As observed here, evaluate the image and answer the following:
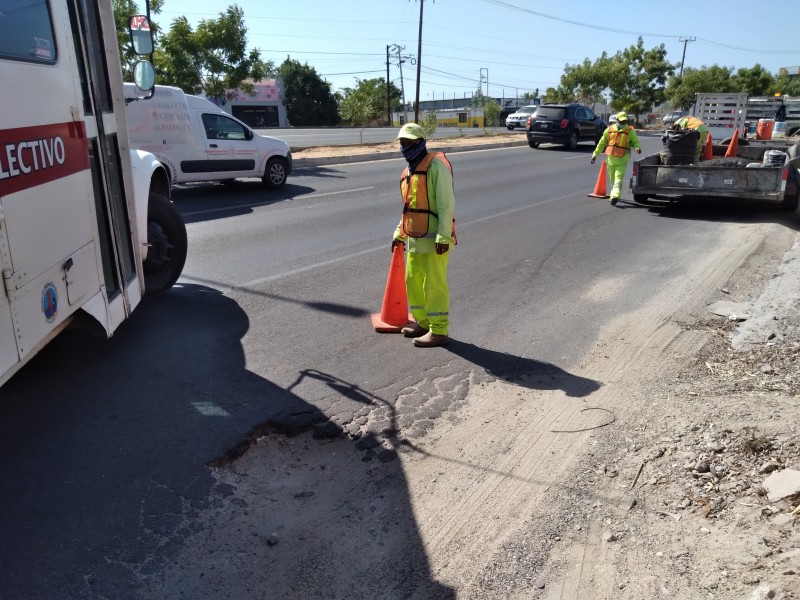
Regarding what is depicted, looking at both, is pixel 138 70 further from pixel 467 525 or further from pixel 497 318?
pixel 467 525

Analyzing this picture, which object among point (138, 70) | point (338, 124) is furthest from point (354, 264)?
point (338, 124)

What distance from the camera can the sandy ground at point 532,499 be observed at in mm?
2746

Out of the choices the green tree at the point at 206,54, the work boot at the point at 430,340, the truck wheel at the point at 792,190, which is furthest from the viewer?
the green tree at the point at 206,54

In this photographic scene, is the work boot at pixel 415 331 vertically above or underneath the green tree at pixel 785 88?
underneath

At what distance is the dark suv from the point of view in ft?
84.4

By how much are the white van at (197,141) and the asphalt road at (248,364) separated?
3.08m

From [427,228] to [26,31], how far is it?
2908mm

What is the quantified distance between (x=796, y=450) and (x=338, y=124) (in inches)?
2631

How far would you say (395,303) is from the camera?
224 inches

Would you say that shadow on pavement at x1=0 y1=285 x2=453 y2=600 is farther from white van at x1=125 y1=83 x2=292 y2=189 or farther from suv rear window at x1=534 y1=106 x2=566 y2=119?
suv rear window at x1=534 y1=106 x2=566 y2=119

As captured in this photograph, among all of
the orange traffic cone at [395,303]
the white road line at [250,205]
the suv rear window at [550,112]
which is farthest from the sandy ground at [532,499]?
the suv rear window at [550,112]

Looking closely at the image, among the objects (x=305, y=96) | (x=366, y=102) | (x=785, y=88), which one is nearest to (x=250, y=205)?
(x=366, y=102)

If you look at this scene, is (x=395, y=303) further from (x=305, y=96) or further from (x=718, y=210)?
(x=305, y=96)

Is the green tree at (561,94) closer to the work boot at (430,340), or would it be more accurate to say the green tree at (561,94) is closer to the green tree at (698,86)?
the green tree at (698,86)
